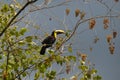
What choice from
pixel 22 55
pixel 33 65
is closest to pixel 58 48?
pixel 33 65

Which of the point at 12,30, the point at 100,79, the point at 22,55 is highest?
the point at 12,30

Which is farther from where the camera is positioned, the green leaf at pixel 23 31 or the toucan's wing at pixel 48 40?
the toucan's wing at pixel 48 40

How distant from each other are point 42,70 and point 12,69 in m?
0.74

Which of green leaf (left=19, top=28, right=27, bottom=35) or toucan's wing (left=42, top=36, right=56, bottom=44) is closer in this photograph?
green leaf (left=19, top=28, right=27, bottom=35)

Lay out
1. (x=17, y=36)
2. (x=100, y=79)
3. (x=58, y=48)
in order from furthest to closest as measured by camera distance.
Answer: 1. (x=17, y=36)
2. (x=100, y=79)
3. (x=58, y=48)

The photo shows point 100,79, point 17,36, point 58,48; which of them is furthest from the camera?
point 17,36

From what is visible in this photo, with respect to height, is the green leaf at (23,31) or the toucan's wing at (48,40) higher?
the green leaf at (23,31)

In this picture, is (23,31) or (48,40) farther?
(48,40)

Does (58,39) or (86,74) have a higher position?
(58,39)

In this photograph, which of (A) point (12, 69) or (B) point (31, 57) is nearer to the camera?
(A) point (12, 69)

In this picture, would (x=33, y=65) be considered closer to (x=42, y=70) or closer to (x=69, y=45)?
(x=42, y=70)

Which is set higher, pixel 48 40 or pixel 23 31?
pixel 23 31

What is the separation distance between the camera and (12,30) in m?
8.49

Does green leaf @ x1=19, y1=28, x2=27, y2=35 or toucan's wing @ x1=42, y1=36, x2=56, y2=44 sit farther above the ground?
green leaf @ x1=19, y1=28, x2=27, y2=35
